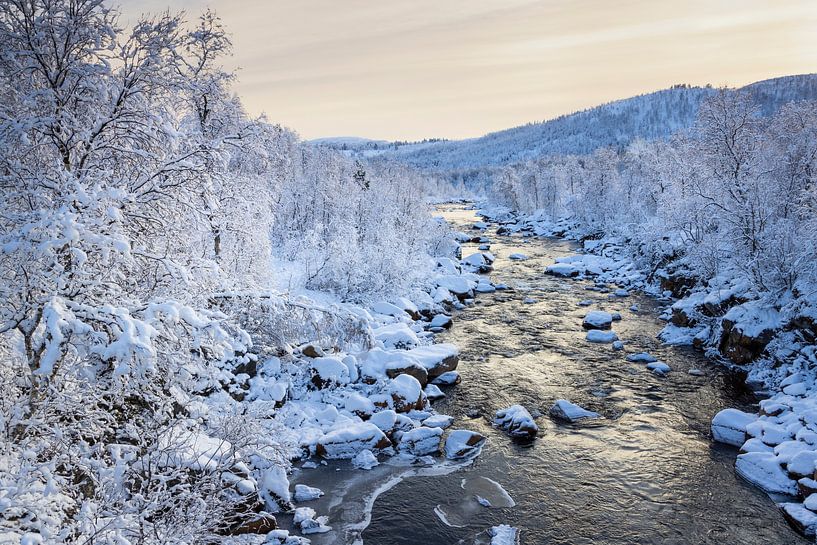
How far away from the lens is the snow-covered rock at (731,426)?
588 inches

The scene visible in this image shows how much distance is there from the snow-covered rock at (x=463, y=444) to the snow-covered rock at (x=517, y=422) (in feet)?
3.48

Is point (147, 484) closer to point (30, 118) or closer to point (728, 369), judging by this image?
point (30, 118)

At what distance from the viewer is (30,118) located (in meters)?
5.40

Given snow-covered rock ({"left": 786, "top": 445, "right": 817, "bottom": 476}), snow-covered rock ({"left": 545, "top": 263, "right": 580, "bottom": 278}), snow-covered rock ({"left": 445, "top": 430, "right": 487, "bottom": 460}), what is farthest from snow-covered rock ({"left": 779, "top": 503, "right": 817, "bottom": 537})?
snow-covered rock ({"left": 545, "top": 263, "right": 580, "bottom": 278})

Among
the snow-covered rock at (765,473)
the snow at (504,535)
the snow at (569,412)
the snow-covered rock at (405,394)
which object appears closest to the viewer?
the snow at (504,535)

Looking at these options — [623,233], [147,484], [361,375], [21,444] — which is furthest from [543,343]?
[623,233]

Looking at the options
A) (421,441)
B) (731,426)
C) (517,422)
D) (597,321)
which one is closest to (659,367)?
(731,426)

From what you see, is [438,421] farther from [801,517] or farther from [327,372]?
[801,517]

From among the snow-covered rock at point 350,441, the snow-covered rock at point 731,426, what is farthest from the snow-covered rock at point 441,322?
the snow-covered rock at point 731,426

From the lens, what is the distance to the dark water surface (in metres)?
11.4

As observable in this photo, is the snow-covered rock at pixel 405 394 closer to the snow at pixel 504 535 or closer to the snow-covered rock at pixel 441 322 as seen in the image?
the snow at pixel 504 535

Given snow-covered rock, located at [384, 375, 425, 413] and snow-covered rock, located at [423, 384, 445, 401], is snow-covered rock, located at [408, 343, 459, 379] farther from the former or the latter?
snow-covered rock, located at [384, 375, 425, 413]

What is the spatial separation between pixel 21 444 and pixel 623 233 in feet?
174

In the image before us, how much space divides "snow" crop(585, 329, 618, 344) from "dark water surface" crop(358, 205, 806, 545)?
0.54 meters
